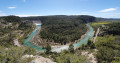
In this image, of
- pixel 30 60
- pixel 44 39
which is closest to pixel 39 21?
pixel 44 39

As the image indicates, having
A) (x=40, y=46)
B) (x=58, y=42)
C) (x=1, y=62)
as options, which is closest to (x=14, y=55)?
(x=1, y=62)

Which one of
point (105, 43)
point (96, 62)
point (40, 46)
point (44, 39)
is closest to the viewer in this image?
point (96, 62)

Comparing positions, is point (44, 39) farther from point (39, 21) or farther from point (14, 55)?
point (39, 21)

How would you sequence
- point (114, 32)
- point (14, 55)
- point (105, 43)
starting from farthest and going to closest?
point (114, 32), point (105, 43), point (14, 55)

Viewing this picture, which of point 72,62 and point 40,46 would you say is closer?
point 72,62

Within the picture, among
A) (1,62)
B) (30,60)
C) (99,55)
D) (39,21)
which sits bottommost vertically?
(99,55)

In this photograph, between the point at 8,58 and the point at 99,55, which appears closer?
the point at 8,58

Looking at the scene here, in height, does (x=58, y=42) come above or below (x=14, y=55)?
below

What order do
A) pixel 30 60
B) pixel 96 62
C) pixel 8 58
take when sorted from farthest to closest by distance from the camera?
pixel 96 62 < pixel 30 60 < pixel 8 58

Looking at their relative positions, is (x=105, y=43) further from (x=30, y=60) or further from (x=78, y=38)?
(x=30, y=60)
